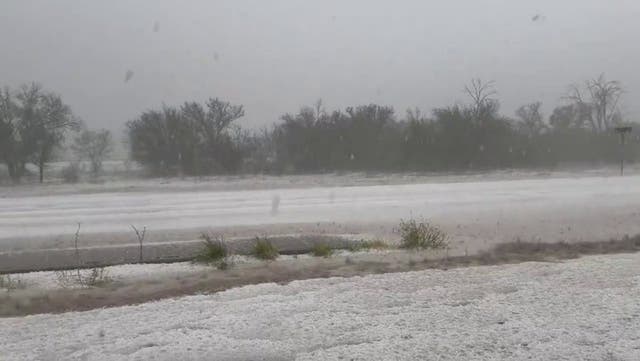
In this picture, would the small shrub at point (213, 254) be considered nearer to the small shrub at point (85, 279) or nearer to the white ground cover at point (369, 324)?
the small shrub at point (85, 279)

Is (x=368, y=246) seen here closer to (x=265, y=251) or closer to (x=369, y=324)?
(x=265, y=251)

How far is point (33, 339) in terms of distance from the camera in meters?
5.49

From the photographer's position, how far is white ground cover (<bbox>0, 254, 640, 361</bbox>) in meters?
4.99

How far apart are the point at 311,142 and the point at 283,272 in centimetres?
3445

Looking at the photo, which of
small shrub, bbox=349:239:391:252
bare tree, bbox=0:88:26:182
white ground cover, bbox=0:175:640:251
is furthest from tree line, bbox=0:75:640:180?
small shrub, bbox=349:239:391:252

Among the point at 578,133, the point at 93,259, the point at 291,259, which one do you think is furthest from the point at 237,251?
the point at 578,133

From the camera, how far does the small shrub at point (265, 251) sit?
9.44 meters

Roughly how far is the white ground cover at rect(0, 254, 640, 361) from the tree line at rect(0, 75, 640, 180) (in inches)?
1301

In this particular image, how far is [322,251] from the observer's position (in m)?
9.78

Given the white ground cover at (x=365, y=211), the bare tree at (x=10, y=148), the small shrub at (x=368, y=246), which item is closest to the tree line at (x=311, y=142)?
the bare tree at (x=10, y=148)

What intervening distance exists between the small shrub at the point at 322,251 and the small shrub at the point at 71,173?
2857 cm

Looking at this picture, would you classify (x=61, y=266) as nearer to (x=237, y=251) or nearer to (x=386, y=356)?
(x=237, y=251)

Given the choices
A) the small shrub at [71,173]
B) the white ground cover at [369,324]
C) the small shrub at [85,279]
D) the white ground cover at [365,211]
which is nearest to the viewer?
the white ground cover at [369,324]

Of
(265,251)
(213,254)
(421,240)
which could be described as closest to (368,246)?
(421,240)
